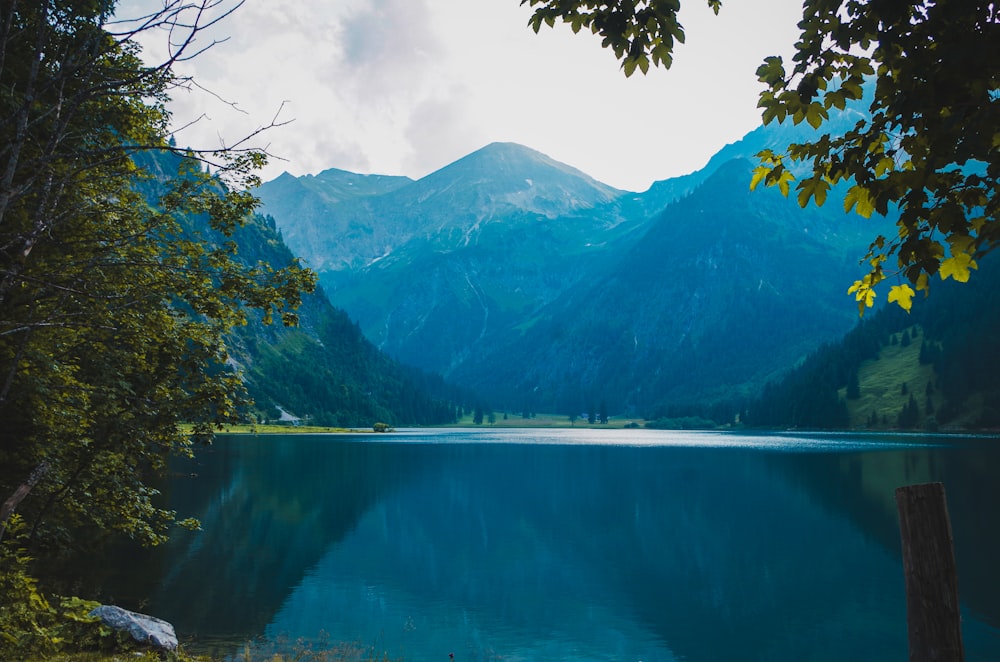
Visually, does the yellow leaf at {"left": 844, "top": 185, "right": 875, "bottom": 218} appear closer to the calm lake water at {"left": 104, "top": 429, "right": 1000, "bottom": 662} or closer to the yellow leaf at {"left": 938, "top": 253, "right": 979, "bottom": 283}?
the yellow leaf at {"left": 938, "top": 253, "right": 979, "bottom": 283}

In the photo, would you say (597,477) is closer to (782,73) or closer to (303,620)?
(303,620)

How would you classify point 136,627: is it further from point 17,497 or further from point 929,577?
point 929,577

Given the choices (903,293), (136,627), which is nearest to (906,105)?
(903,293)

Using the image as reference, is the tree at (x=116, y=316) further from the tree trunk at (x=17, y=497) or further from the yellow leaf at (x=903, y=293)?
the yellow leaf at (x=903, y=293)

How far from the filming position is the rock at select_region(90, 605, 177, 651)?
855 inches

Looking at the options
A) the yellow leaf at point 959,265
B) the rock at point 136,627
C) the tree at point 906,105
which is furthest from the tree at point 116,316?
the yellow leaf at point 959,265

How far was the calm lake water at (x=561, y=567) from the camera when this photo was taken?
1276 inches

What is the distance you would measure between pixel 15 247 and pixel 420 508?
60.4m

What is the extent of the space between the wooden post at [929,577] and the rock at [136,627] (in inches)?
842

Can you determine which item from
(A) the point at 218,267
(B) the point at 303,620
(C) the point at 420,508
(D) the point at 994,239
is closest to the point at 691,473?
(C) the point at 420,508

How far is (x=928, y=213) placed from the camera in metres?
7.22

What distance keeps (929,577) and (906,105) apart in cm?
535

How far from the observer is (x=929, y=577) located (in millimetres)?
8227

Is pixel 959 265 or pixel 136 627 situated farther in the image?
pixel 136 627
